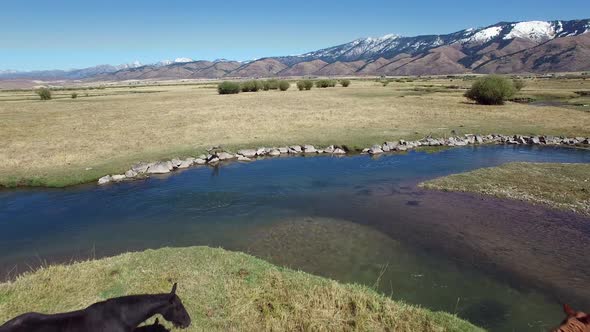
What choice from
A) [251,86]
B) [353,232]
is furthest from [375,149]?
[251,86]

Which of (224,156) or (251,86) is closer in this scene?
(224,156)

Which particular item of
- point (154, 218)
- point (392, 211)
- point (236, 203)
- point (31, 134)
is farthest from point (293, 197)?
point (31, 134)

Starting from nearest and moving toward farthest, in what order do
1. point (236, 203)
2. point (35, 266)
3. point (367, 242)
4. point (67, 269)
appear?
point (67, 269), point (35, 266), point (367, 242), point (236, 203)

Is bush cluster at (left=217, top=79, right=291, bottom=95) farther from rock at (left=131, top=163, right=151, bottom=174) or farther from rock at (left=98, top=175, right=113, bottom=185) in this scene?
rock at (left=98, top=175, right=113, bottom=185)

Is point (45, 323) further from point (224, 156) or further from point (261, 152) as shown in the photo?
point (261, 152)

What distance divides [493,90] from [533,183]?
55.1 metres

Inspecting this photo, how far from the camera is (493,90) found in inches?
3051

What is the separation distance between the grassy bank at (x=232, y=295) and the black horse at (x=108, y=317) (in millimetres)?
2485

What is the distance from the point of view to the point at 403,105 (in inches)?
3135

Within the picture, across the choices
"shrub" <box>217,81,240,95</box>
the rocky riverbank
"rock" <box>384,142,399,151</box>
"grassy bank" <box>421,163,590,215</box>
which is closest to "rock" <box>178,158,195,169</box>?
the rocky riverbank

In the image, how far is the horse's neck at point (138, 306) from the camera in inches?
361

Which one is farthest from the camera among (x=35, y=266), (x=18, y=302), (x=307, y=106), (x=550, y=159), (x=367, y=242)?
(x=307, y=106)

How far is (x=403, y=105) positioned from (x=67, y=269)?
74.9 metres

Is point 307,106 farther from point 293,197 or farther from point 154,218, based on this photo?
point 154,218
